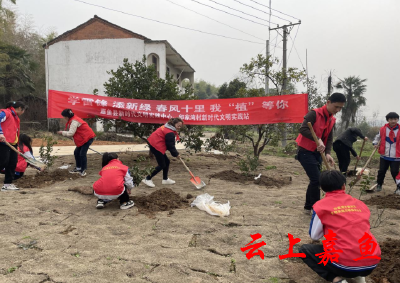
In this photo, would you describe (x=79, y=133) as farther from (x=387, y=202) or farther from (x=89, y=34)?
(x=89, y=34)

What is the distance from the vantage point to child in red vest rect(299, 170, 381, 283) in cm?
207

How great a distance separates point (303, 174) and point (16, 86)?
63.3 ft

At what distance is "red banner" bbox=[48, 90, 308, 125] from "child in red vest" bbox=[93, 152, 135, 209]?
3.44 metres

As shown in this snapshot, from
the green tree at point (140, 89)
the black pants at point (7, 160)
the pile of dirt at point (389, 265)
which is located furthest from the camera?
the green tree at point (140, 89)

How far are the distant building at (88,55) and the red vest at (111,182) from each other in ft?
53.3

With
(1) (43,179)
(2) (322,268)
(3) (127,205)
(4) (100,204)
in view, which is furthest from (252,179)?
(1) (43,179)

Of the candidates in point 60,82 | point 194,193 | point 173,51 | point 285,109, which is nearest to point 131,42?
point 173,51

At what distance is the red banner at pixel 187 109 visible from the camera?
702cm

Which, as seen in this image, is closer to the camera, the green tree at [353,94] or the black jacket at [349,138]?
the black jacket at [349,138]

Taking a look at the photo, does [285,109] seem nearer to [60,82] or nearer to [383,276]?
[383,276]

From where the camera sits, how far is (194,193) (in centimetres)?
523

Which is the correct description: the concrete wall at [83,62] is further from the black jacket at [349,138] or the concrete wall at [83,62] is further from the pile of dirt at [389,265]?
the pile of dirt at [389,265]

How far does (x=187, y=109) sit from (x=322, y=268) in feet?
18.8

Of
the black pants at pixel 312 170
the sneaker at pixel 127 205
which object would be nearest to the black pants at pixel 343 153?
the black pants at pixel 312 170
